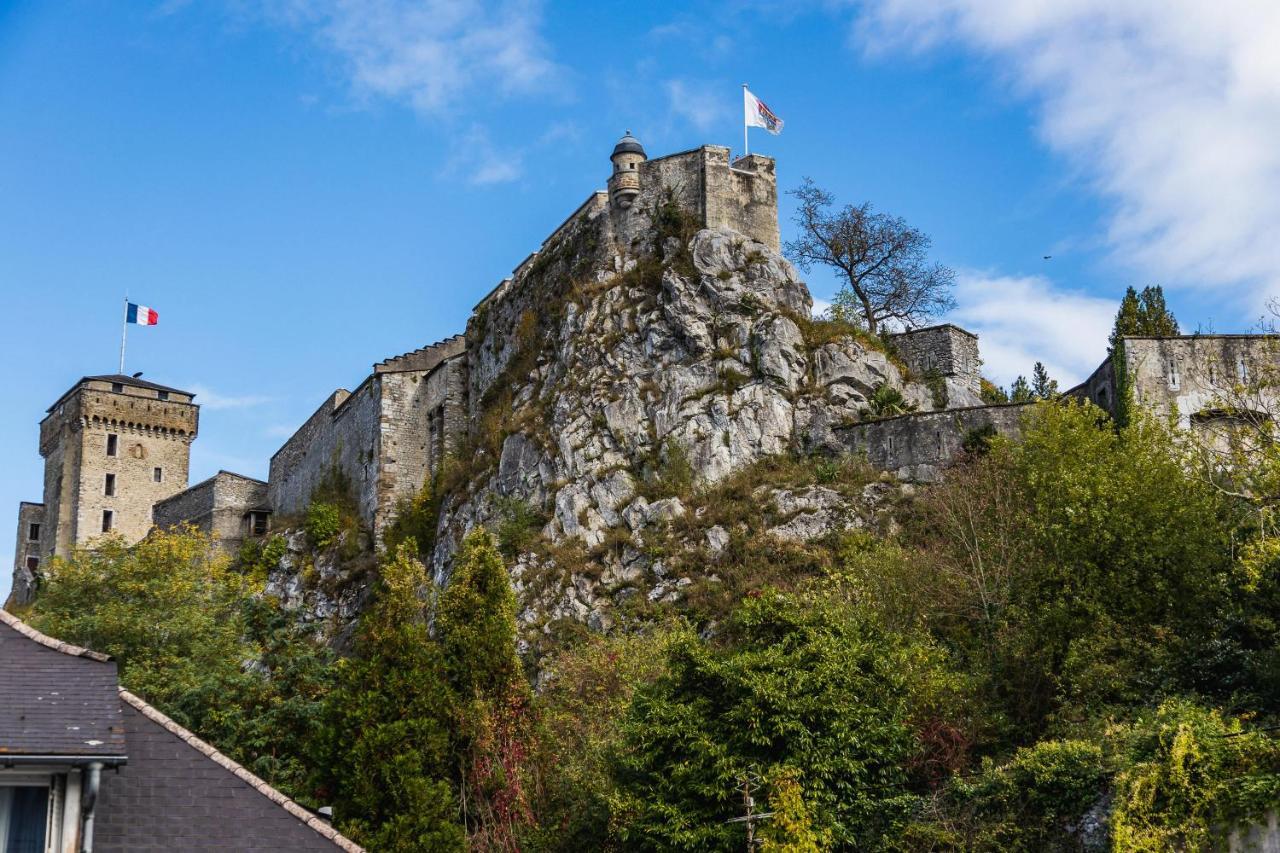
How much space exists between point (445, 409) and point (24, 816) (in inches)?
1402

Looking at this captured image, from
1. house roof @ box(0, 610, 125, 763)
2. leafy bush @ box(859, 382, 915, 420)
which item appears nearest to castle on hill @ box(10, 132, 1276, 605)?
leafy bush @ box(859, 382, 915, 420)

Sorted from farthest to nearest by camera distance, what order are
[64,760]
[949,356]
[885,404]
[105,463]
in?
[105,463], [949,356], [885,404], [64,760]

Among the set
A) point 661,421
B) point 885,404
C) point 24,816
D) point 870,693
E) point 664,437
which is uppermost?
point 885,404

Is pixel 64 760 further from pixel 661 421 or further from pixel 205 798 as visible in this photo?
pixel 661 421

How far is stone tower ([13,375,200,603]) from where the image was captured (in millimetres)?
64875

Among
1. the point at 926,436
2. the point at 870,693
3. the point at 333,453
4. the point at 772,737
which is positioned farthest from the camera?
the point at 333,453

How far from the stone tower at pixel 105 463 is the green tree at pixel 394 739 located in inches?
1783

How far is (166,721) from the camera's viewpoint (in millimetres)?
12023

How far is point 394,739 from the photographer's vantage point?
21609 millimetres

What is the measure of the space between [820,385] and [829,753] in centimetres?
1969

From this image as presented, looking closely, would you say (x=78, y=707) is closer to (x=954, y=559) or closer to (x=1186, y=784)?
(x=1186, y=784)

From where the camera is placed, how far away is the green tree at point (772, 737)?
757 inches

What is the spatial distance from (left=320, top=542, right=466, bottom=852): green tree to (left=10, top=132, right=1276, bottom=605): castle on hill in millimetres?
14566

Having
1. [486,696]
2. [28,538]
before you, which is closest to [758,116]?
[486,696]
